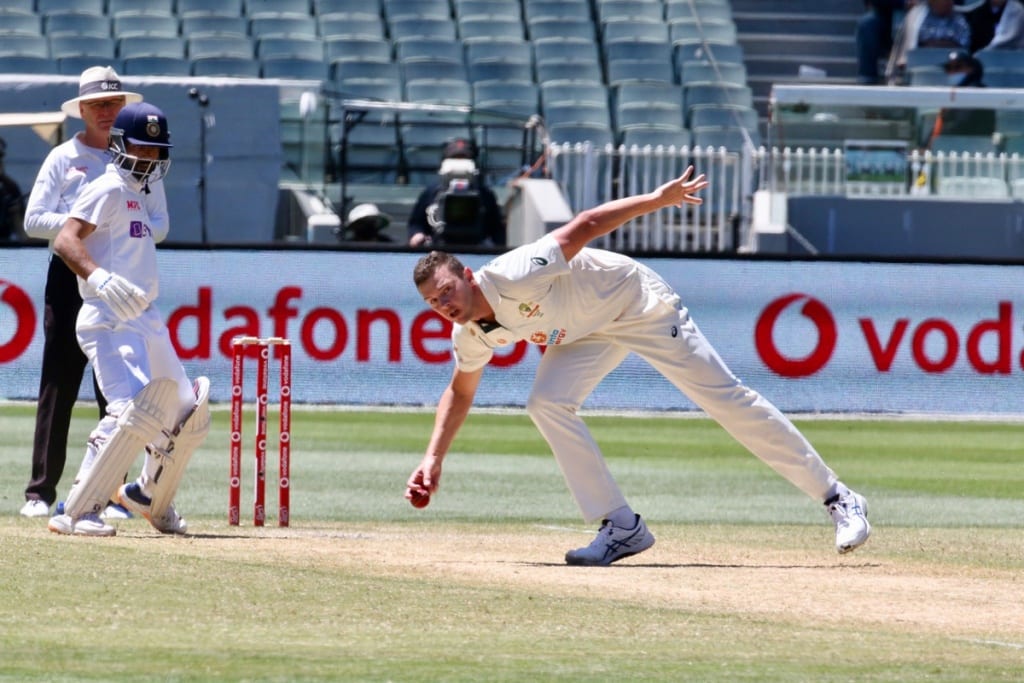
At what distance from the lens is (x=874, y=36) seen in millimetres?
25406

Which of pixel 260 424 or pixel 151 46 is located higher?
pixel 151 46

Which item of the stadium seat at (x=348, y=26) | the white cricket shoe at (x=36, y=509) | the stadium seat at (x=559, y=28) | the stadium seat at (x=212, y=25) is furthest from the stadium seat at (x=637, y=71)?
the white cricket shoe at (x=36, y=509)

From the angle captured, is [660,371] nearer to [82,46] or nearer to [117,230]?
[117,230]

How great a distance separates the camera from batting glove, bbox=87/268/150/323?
26.7 ft

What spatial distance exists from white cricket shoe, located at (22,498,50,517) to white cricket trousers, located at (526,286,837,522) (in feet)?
9.29

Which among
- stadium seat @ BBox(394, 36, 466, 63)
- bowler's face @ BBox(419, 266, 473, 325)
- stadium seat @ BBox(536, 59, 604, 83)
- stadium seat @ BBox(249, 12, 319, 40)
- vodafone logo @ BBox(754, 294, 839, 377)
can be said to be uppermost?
bowler's face @ BBox(419, 266, 473, 325)

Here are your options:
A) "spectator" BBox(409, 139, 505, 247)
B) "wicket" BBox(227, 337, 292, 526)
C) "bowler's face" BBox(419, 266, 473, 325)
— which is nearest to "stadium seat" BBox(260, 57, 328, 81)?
"spectator" BBox(409, 139, 505, 247)

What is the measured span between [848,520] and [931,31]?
1730 cm

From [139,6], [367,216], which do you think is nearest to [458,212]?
[367,216]

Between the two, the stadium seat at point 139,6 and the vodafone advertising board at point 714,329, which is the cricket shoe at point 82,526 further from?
the stadium seat at point 139,6

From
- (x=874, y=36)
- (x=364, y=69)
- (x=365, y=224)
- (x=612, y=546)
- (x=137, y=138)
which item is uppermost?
(x=137, y=138)

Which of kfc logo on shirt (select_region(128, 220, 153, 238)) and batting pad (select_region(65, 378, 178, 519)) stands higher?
kfc logo on shirt (select_region(128, 220, 153, 238))

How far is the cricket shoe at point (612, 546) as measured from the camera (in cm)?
807

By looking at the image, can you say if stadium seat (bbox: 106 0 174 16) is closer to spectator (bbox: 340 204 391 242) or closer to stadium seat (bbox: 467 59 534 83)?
stadium seat (bbox: 467 59 534 83)
